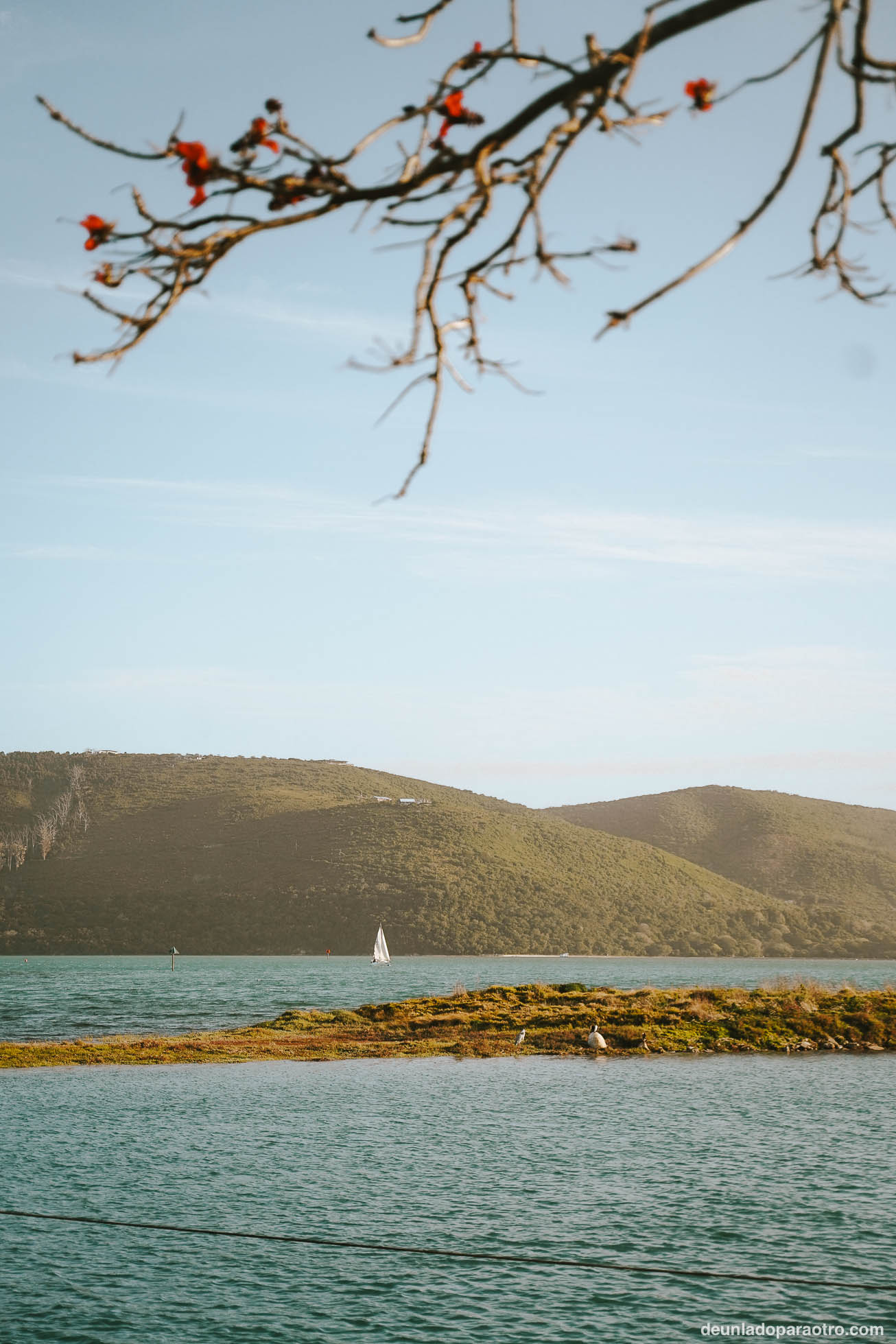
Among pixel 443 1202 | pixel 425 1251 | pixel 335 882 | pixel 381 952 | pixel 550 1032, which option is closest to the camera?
Result: pixel 425 1251

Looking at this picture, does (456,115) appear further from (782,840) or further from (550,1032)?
(782,840)

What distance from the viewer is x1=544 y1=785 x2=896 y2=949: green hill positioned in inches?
5984

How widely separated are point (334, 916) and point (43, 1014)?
83.1 metres

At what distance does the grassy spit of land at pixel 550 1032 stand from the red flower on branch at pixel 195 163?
99.1 ft

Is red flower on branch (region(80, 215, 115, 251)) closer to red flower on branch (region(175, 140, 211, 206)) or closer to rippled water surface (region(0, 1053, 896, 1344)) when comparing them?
red flower on branch (region(175, 140, 211, 206))

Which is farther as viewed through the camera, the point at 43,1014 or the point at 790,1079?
the point at 43,1014

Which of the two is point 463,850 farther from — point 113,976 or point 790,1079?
point 790,1079

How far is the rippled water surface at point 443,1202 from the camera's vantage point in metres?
10.3

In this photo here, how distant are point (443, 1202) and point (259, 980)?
68.5 meters

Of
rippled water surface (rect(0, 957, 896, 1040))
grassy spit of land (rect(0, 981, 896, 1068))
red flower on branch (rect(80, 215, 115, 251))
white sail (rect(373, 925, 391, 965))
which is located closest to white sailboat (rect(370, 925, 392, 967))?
white sail (rect(373, 925, 391, 965))

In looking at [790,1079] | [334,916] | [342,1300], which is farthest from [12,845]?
[342,1300]

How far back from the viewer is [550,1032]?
110 ft

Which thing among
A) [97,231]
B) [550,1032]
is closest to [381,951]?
[550,1032]

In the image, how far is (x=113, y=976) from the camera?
85188 mm
